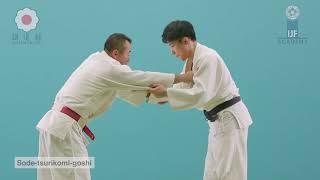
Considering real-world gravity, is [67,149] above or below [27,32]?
below

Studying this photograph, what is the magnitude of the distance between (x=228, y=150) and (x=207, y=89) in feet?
1.20

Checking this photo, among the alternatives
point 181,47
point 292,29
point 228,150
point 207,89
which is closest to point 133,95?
point 181,47

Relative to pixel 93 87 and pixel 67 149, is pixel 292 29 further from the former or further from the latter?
pixel 67 149

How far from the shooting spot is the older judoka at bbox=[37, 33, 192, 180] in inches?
107

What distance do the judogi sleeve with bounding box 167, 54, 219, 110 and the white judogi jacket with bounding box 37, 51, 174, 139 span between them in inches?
6.6

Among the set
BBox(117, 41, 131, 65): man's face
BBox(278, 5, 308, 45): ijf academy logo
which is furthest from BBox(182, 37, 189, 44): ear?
BBox(278, 5, 308, 45): ijf academy logo

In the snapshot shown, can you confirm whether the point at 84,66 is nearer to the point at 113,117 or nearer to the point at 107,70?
the point at 107,70

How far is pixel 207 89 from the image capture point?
2.62 meters

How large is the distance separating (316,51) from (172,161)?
1499mm

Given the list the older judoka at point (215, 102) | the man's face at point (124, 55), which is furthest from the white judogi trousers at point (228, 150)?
the man's face at point (124, 55)

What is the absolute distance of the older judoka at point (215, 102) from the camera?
265cm

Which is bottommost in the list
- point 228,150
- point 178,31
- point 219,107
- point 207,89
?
point 228,150

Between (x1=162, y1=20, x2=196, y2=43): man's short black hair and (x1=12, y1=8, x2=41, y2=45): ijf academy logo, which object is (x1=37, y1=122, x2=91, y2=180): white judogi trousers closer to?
(x1=162, y1=20, x2=196, y2=43): man's short black hair

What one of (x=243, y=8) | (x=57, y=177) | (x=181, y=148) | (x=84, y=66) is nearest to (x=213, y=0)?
(x=243, y=8)
